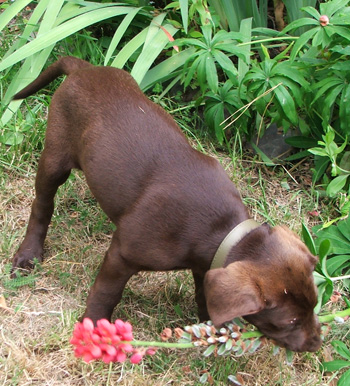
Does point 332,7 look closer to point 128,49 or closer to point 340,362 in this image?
point 128,49

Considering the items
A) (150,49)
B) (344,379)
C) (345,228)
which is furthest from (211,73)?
(344,379)

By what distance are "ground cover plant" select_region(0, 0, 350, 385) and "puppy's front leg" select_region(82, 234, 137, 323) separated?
0.21 m

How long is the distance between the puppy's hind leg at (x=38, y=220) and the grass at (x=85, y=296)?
0.22 feet

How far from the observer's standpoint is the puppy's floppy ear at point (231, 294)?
2244 mm

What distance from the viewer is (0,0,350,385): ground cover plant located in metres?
2.97

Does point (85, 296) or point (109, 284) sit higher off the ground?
point (109, 284)

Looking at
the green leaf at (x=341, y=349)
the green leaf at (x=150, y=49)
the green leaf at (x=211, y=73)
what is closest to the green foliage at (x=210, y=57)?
the green leaf at (x=211, y=73)

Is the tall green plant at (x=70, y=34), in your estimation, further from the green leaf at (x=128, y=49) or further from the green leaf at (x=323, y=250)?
the green leaf at (x=323, y=250)

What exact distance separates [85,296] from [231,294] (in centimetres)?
122

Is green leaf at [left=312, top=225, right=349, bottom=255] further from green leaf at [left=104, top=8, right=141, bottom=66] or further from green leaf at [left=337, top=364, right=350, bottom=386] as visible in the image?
green leaf at [left=104, top=8, right=141, bottom=66]

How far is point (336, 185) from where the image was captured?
144 inches

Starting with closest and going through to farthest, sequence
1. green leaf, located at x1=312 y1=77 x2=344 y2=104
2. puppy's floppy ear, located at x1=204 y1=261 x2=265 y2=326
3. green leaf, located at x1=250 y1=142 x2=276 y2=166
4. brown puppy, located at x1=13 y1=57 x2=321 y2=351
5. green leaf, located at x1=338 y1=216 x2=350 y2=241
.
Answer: puppy's floppy ear, located at x1=204 y1=261 x2=265 y2=326
brown puppy, located at x1=13 y1=57 x2=321 y2=351
green leaf, located at x1=338 y1=216 x2=350 y2=241
green leaf, located at x1=312 y1=77 x2=344 y2=104
green leaf, located at x1=250 y1=142 x2=276 y2=166

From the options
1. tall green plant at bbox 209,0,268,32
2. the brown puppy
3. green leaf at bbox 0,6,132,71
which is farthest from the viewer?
tall green plant at bbox 209,0,268,32

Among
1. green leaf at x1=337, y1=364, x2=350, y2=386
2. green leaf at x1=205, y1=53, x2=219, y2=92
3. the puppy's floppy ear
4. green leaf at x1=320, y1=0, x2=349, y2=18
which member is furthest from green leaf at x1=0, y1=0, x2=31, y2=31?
green leaf at x1=337, y1=364, x2=350, y2=386
